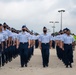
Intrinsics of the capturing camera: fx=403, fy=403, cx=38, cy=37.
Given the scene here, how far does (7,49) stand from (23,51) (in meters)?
2.72

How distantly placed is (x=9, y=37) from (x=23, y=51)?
2.54m

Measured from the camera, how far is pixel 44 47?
20.2 m

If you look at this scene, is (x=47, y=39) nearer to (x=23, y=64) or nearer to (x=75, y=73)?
(x=23, y=64)

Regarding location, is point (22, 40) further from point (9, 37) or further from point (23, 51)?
point (9, 37)

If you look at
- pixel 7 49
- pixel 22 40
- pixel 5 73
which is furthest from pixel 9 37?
pixel 5 73

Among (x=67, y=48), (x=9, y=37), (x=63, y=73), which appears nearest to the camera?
(x=63, y=73)

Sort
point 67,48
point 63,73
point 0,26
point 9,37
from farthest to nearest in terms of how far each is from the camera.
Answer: point 9,37
point 67,48
point 0,26
point 63,73

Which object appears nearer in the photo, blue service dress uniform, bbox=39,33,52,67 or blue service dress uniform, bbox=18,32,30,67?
blue service dress uniform, bbox=18,32,30,67

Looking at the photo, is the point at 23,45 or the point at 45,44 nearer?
the point at 23,45

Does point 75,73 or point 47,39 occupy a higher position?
point 47,39

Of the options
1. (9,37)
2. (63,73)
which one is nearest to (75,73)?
(63,73)

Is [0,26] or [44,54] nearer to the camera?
[0,26]

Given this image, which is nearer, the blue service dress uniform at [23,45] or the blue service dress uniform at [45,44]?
the blue service dress uniform at [23,45]

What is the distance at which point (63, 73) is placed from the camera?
16.6 meters
